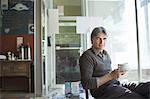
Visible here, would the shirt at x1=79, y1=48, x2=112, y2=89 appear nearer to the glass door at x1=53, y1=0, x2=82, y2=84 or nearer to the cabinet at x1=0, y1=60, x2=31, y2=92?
the glass door at x1=53, y1=0, x2=82, y2=84

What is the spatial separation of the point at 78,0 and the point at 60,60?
127 centimetres

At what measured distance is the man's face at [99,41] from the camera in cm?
200

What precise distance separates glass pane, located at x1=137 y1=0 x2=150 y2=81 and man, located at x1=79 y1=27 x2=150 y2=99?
800 millimetres

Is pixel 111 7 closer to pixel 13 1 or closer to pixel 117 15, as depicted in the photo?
pixel 117 15

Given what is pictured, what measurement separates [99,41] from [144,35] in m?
0.98

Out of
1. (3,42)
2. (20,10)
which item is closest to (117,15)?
(20,10)

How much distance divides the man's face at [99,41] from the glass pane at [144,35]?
2.93 ft

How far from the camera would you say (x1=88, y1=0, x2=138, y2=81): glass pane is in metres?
3.03

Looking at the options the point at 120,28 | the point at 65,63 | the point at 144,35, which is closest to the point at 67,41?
the point at 65,63

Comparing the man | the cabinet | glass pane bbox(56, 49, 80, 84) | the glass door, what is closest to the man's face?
the man

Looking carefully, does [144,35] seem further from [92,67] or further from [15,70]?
[15,70]

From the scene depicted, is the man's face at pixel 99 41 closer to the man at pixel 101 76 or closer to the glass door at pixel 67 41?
the man at pixel 101 76

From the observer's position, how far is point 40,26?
4055mm

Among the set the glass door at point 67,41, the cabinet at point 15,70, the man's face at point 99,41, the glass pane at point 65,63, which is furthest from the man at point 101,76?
the cabinet at point 15,70
